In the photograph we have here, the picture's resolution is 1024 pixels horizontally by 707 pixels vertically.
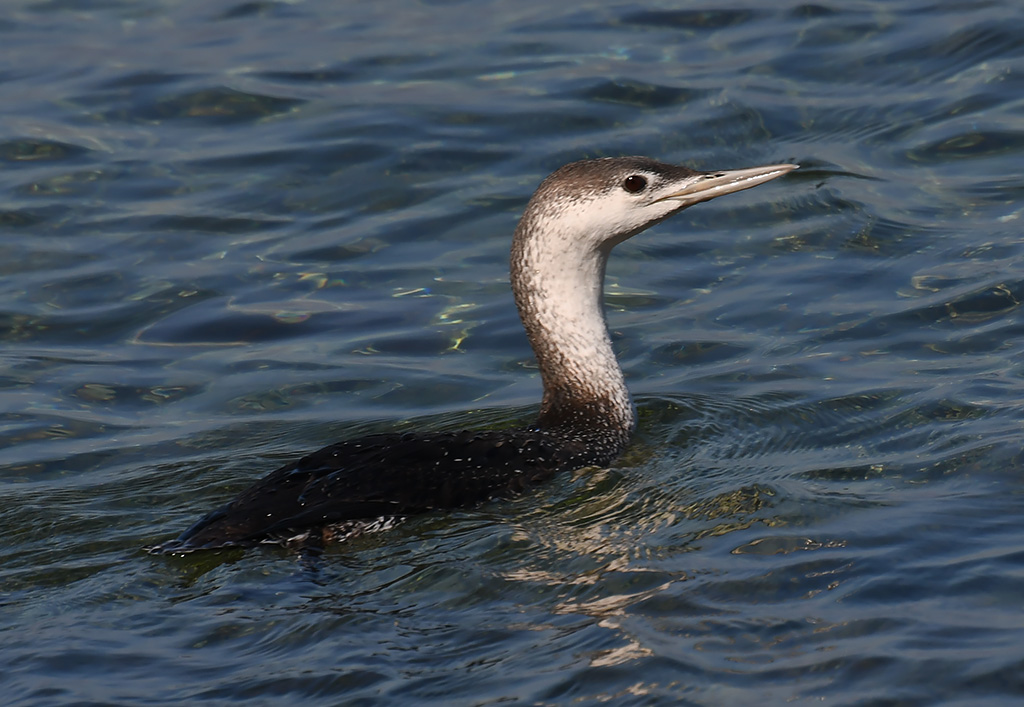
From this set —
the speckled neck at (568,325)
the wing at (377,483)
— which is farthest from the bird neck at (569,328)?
the wing at (377,483)

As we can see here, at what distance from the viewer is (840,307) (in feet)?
26.1

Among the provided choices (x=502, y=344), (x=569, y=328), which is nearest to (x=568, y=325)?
(x=569, y=328)

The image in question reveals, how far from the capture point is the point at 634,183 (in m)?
6.54

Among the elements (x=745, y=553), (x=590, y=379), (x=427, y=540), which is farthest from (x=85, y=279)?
(x=745, y=553)

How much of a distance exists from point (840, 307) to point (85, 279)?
439cm

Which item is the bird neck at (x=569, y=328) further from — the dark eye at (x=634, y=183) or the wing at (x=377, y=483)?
the wing at (x=377, y=483)

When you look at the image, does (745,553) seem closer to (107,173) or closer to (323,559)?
(323,559)

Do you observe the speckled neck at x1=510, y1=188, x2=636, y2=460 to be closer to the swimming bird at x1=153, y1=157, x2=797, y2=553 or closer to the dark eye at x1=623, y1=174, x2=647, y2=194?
the swimming bird at x1=153, y1=157, x2=797, y2=553

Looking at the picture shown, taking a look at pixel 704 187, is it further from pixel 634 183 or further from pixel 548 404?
pixel 548 404

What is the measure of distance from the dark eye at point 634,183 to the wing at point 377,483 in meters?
1.21

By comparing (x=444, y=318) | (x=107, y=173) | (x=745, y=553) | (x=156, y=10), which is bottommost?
(x=745, y=553)

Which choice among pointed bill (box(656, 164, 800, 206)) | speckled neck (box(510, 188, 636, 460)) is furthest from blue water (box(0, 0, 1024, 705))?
pointed bill (box(656, 164, 800, 206))

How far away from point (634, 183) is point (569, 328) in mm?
710

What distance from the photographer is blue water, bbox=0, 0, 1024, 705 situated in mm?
4652
